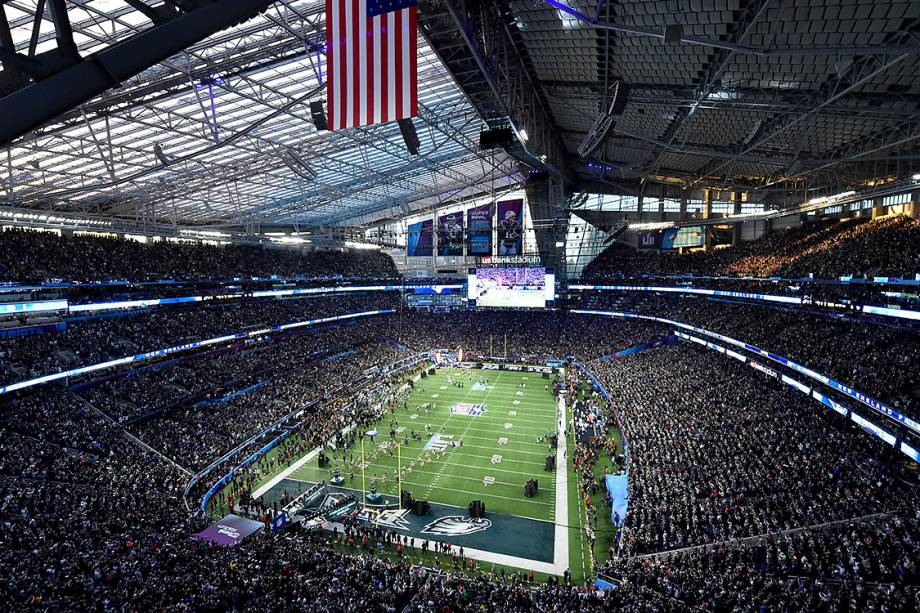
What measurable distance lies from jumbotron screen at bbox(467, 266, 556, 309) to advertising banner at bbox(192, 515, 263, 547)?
99.4ft

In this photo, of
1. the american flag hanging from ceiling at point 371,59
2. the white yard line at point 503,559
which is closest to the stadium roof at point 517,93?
the american flag hanging from ceiling at point 371,59

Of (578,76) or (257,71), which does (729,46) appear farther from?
(257,71)

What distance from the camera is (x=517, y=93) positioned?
21688 mm

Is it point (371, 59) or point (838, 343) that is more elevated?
point (371, 59)

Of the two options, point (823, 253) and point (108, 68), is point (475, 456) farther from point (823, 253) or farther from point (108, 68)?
point (108, 68)

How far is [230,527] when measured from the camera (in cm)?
1709

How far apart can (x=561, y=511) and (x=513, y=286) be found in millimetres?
26634

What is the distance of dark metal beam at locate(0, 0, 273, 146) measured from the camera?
8.92 feet

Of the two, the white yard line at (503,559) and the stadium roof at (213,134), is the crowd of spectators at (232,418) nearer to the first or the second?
the stadium roof at (213,134)

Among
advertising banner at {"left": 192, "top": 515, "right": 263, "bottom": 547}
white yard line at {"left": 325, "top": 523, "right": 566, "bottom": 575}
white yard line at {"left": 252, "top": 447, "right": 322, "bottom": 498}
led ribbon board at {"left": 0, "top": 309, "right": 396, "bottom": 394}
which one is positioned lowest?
white yard line at {"left": 325, "top": 523, "right": 566, "bottom": 575}

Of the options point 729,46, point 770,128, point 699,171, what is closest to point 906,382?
point 770,128

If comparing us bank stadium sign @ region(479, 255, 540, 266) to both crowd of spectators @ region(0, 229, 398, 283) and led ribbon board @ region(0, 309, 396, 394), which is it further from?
crowd of spectators @ region(0, 229, 398, 283)

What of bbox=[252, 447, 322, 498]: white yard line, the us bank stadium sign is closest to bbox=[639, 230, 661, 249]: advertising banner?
the us bank stadium sign

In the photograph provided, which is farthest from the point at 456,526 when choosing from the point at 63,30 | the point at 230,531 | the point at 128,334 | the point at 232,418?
the point at 128,334
